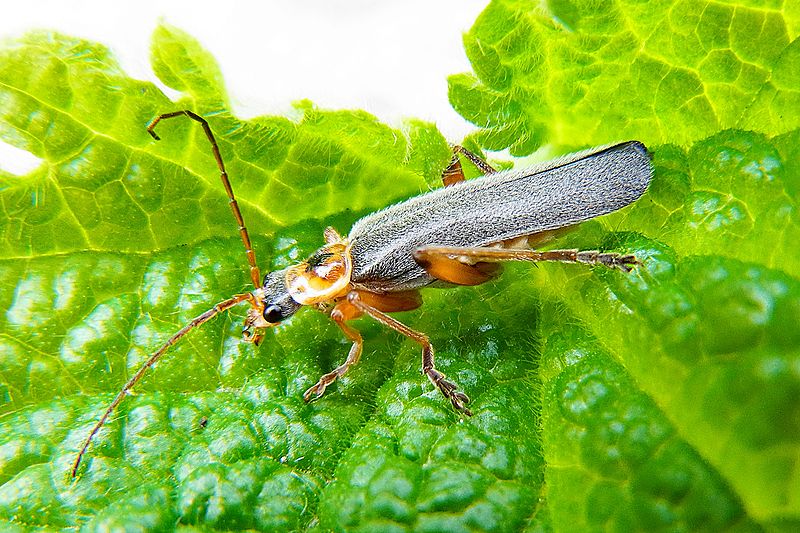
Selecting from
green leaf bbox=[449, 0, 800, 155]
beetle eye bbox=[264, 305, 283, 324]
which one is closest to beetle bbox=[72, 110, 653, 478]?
beetle eye bbox=[264, 305, 283, 324]

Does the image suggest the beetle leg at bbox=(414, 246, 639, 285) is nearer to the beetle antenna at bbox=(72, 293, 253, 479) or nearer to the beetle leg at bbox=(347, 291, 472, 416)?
the beetle leg at bbox=(347, 291, 472, 416)

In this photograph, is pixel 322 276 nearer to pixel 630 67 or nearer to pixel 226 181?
pixel 226 181

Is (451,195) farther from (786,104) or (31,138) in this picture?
(31,138)

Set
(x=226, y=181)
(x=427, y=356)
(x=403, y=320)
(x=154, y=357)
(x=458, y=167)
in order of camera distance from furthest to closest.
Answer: (x=458, y=167), (x=403, y=320), (x=226, y=181), (x=154, y=357), (x=427, y=356)

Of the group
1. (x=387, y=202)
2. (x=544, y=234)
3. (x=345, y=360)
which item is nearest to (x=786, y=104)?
(x=544, y=234)

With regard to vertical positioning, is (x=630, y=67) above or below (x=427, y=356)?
above

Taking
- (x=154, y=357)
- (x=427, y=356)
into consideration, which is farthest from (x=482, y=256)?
(x=154, y=357)
